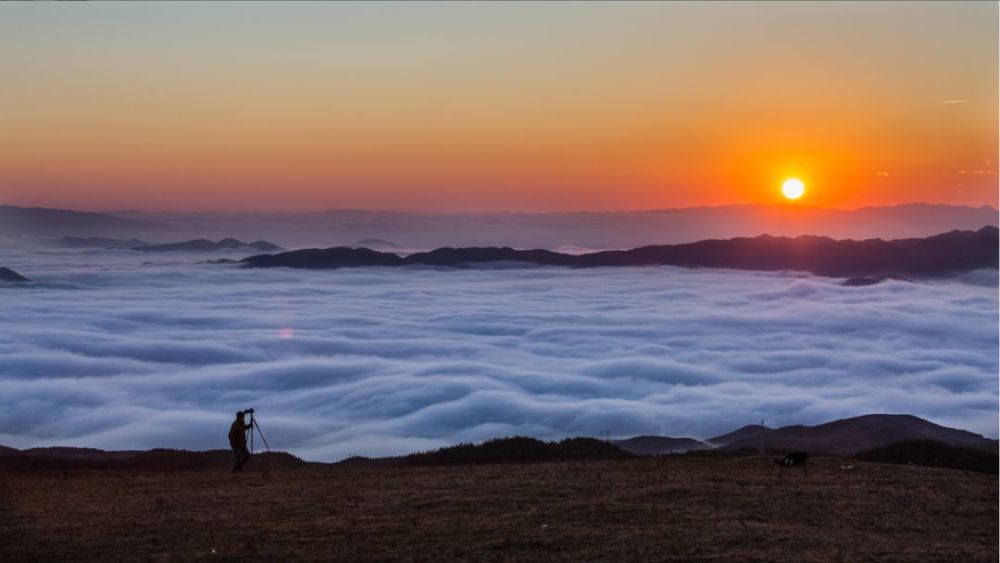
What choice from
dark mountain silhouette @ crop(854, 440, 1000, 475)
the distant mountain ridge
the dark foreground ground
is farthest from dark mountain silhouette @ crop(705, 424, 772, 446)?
the dark foreground ground

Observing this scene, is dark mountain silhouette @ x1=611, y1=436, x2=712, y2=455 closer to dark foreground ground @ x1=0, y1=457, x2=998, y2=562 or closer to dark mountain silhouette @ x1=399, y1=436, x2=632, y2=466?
dark mountain silhouette @ x1=399, y1=436, x2=632, y2=466

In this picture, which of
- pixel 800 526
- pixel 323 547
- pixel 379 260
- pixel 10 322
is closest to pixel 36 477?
pixel 323 547

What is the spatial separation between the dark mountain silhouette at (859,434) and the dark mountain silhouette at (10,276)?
93231 mm

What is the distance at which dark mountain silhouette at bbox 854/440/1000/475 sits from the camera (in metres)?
27.4

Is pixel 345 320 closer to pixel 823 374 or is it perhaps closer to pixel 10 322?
pixel 10 322

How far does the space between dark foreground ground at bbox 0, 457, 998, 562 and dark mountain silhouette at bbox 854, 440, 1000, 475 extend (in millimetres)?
6712

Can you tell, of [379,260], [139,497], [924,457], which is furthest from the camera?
[379,260]

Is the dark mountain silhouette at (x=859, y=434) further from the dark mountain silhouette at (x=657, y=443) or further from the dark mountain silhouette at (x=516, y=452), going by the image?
the dark mountain silhouette at (x=516, y=452)

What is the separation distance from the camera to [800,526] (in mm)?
16453

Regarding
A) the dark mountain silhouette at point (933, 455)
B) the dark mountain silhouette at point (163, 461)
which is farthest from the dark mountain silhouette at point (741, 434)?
the dark mountain silhouette at point (933, 455)

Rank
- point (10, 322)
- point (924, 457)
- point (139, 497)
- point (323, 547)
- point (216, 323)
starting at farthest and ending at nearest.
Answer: point (216, 323)
point (10, 322)
point (924, 457)
point (139, 497)
point (323, 547)

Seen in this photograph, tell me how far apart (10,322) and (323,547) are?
9788 centimetres

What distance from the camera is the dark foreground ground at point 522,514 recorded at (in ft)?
50.5

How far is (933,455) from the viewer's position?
1113 inches
